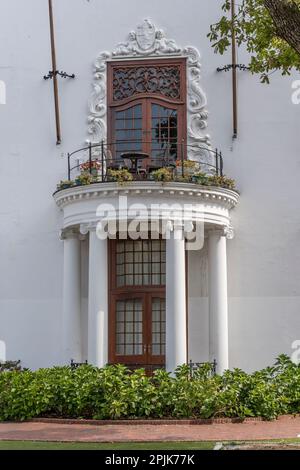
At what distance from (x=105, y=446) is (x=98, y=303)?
6.88 m

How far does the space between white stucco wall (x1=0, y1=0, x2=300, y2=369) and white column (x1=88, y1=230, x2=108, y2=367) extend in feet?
7.04

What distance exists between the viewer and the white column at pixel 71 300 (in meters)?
21.0

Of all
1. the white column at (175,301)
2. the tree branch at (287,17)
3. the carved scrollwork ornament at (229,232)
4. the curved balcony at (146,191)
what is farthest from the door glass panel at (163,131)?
the tree branch at (287,17)

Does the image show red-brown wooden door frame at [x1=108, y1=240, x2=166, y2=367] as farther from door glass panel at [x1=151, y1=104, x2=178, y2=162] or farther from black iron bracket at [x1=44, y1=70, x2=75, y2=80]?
black iron bracket at [x1=44, y1=70, x2=75, y2=80]

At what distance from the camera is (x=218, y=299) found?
2091 cm

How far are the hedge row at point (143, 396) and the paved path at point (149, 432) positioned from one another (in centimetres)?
44

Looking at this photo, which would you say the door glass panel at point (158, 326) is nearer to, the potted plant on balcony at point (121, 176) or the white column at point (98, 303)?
the white column at point (98, 303)

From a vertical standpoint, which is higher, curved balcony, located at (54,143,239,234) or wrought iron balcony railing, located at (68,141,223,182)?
wrought iron balcony railing, located at (68,141,223,182)

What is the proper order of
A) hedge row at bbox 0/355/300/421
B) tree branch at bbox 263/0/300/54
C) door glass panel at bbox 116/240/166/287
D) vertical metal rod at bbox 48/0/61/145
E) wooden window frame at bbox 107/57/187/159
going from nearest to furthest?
tree branch at bbox 263/0/300/54
hedge row at bbox 0/355/300/421
door glass panel at bbox 116/240/166/287
vertical metal rod at bbox 48/0/61/145
wooden window frame at bbox 107/57/187/159

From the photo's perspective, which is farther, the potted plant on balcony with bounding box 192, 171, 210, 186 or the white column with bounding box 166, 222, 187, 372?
the potted plant on balcony with bounding box 192, 171, 210, 186

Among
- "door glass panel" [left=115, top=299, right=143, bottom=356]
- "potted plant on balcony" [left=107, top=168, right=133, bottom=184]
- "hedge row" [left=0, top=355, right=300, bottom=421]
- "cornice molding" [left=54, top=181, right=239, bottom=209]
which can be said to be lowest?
"hedge row" [left=0, top=355, right=300, bottom=421]

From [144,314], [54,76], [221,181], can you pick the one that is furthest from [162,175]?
→ [54,76]

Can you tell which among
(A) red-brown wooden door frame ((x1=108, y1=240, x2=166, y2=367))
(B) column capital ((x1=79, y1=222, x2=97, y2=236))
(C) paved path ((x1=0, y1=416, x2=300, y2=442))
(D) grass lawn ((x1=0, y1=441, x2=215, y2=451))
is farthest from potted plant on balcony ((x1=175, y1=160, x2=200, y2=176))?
(D) grass lawn ((x1=0, y1=441, x2=215, y2=451))

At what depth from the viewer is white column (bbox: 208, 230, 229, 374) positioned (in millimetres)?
20766
